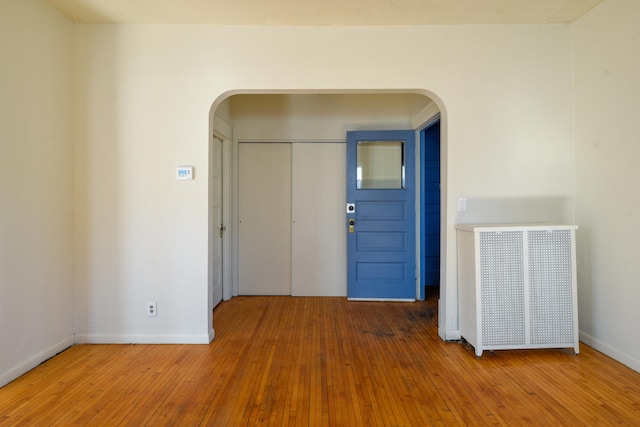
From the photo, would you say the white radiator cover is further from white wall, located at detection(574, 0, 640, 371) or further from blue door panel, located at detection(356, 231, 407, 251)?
blue door panel, located at detection(356, 231, 407, 251)

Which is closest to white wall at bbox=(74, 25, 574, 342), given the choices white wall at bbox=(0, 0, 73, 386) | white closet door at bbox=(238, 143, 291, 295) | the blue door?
white wall at bbox=(0, 0, 73, 386)

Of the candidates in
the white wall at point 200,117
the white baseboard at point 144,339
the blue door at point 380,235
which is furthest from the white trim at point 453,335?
the white baseboard at point 144,339

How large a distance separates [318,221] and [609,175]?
9.46 ft

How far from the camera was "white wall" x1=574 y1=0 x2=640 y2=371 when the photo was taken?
8.12 ft

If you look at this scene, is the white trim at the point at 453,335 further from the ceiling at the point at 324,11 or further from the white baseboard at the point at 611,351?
the ceiling at the point at 324,11

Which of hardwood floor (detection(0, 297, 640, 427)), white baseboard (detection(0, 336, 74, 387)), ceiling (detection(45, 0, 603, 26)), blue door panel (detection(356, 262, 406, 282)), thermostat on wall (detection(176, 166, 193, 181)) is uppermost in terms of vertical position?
ceiling (detection(45, 0, 603, 26))

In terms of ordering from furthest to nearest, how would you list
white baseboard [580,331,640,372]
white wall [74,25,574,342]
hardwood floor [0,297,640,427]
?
white wall [74,25,574,342]
white baseboard [580,331,640,372]
hardwood floor [0,297,640,427]

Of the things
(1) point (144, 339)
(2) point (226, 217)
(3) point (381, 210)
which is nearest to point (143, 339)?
(1) point (144, 339)

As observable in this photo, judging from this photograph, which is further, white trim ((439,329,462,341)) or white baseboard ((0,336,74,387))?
white trim ((439,329,462,341))

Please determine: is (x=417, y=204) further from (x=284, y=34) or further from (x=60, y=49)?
(x=60, y=49)

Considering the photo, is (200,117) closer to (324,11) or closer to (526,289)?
(324,11)

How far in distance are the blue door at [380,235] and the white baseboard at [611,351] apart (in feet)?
5.73

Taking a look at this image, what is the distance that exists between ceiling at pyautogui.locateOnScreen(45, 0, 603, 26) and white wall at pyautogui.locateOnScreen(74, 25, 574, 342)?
3.1 inches

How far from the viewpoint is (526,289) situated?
2.68m
